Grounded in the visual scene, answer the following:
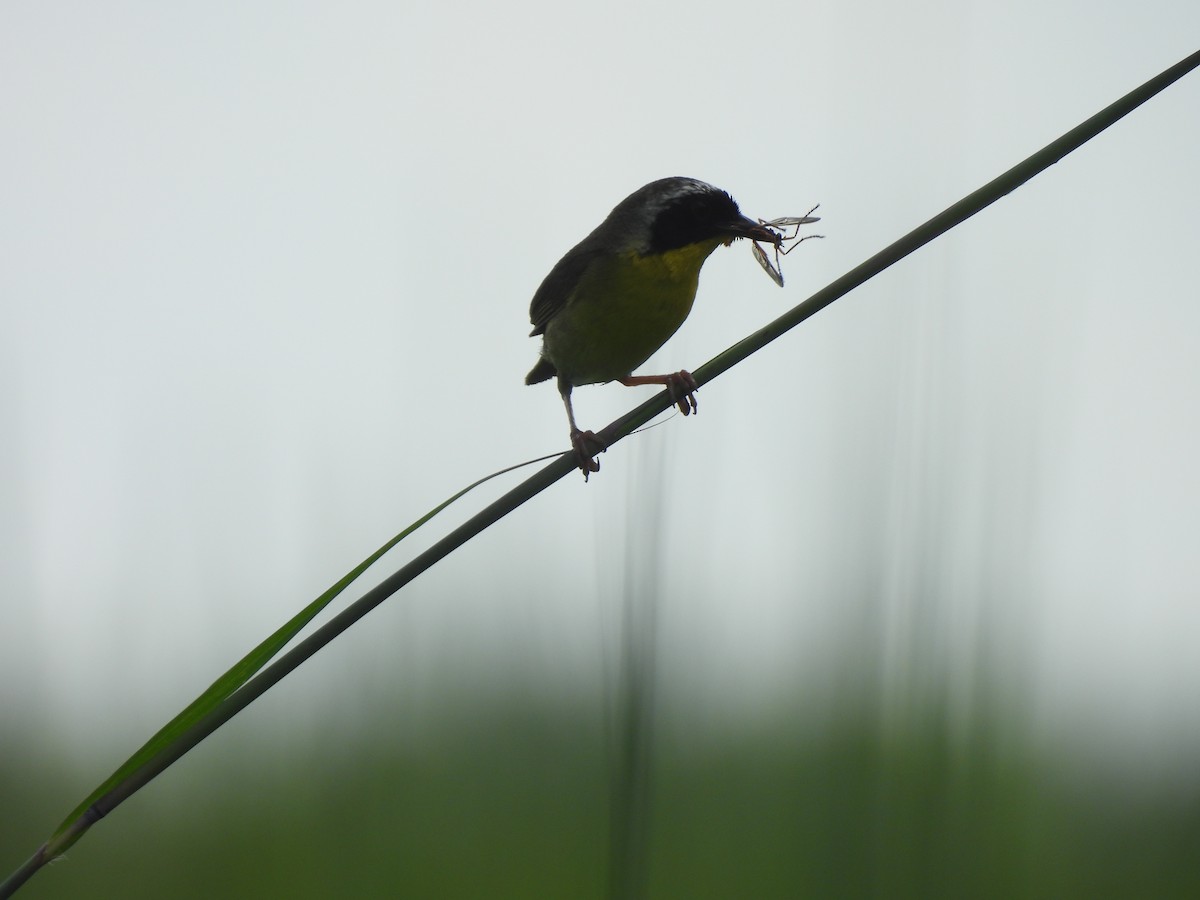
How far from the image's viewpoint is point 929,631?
73.1 inches

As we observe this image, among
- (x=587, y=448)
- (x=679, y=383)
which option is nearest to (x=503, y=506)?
(x=679, y=383)

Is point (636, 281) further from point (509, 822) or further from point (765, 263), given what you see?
point (509, 822)

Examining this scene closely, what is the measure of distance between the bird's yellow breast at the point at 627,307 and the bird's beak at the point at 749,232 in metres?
0.07

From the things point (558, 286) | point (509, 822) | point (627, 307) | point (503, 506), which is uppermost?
point (558, 286)

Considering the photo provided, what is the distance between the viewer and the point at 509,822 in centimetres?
357

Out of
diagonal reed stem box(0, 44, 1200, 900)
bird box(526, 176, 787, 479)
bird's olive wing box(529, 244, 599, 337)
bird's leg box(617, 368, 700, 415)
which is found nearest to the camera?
diagonal reed stem box(0, 44, 1200, 900)

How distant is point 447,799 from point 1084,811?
7.71 feet

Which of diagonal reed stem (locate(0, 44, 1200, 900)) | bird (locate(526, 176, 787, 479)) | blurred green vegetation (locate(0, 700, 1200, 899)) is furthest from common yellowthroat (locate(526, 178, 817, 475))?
diagonal reed stem (locate(0, 44, 1200, 900))

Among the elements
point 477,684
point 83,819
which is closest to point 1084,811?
point 477,684

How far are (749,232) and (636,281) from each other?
45 cm

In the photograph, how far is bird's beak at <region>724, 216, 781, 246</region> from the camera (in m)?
2.80

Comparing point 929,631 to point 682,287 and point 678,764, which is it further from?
point 678,764

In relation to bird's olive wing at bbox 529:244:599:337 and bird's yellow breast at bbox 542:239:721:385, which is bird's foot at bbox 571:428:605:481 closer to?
bird's yellow breast at bbox 542:239:721:385

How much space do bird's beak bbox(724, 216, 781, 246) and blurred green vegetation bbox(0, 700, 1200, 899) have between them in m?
1.29
